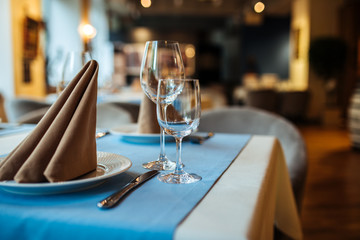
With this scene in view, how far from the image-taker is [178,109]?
697 mm

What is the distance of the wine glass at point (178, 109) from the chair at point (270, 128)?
741 millimetres

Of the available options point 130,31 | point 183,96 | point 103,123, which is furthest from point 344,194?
point 130,31

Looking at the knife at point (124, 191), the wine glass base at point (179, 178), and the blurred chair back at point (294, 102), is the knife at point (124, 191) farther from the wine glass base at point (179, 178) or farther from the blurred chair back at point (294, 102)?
the blurred chair back at point (294, 102)

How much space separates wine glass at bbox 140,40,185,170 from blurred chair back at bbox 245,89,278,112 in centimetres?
678

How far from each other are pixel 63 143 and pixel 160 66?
0.35m

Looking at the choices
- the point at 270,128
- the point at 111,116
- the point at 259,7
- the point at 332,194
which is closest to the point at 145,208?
the point at 270,128

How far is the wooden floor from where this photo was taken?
2254 mm

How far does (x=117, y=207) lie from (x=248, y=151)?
0.56 m

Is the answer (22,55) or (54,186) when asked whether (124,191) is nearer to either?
(54,186)

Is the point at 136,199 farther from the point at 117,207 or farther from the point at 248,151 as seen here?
the point at 248,151

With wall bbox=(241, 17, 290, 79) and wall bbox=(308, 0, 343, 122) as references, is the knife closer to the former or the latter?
wall bbox=(308, 0, 343, 122)

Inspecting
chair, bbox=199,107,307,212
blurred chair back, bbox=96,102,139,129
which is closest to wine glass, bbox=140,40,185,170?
chair, bbox=199,107,307,212

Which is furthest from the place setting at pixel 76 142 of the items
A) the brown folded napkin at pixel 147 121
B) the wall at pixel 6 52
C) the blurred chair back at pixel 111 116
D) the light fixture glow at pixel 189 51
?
the light fixture glow at pixel 189 51

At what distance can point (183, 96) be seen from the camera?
0.72m
